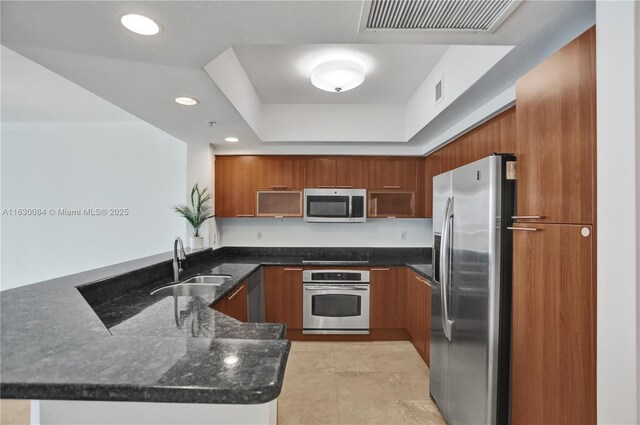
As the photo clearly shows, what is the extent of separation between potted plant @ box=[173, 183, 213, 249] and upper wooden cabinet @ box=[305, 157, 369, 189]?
4.05 ft

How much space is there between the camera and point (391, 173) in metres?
3.80

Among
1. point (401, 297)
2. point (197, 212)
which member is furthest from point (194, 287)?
point (401, 297)

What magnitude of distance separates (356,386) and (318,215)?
6.15 ft

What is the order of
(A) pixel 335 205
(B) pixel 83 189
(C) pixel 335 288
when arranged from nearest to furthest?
1. (C) pixel 335 288
2. (A) pixel 335 205
3. (B) pixel 83 189

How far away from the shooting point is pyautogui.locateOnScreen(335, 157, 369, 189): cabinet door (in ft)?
12.4

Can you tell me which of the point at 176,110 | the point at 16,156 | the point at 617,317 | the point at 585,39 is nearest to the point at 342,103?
the point at 176,110

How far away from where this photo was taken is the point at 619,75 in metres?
0.99

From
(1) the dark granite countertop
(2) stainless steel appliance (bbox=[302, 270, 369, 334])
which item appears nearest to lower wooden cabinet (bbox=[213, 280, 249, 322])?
(1) the dark granite countertop

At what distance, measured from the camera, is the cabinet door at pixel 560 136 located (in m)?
1.11

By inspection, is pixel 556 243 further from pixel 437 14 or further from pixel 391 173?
pixel 391 173

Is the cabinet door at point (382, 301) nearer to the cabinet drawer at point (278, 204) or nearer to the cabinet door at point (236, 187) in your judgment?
the cabinet drawer at point (278, 204)

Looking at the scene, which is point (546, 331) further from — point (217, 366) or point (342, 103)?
point (342, 103)

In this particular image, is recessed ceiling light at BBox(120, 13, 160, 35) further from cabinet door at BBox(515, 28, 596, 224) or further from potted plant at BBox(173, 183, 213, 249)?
potted plant at BBox(173, 183, 213, 249)

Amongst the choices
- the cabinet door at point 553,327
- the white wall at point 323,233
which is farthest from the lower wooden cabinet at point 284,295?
the cabinet door at point 553,327
